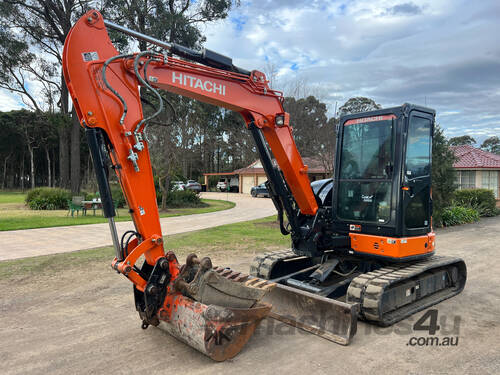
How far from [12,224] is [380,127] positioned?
13785mm

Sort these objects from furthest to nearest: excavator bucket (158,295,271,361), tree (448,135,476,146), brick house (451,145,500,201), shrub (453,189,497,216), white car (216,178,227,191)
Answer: tree (448,135,476,146) → white car (216,178,227,191) → brick house (451,145,500,201) → shrub (453,189,497,216) → excavator bucket (158,295,271,361)

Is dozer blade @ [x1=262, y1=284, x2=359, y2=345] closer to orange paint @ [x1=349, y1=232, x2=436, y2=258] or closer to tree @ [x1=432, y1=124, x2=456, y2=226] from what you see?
orange paint @ [x1=349, y1=232, x2=436, y2=258]

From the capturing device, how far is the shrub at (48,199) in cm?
2045

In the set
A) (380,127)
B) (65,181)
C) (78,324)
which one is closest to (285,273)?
(380,127)

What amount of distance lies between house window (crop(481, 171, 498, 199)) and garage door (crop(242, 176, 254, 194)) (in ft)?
80.7

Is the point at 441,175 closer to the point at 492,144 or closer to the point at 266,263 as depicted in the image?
the point at 266,263

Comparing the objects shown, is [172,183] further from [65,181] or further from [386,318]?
[386,318]

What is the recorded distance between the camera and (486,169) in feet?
70.7

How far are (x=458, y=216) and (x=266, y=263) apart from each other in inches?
492

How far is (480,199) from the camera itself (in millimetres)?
18719

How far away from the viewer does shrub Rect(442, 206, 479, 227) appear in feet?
49.0

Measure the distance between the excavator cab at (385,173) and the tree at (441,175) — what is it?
8889 millimetres

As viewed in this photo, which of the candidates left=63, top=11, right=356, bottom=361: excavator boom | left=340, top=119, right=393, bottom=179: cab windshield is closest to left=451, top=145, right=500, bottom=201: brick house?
left=340, top=119, right=393, bottom=179: cab windshield

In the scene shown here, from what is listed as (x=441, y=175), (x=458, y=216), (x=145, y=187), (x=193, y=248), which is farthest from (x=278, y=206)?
(x=458, y=216)
